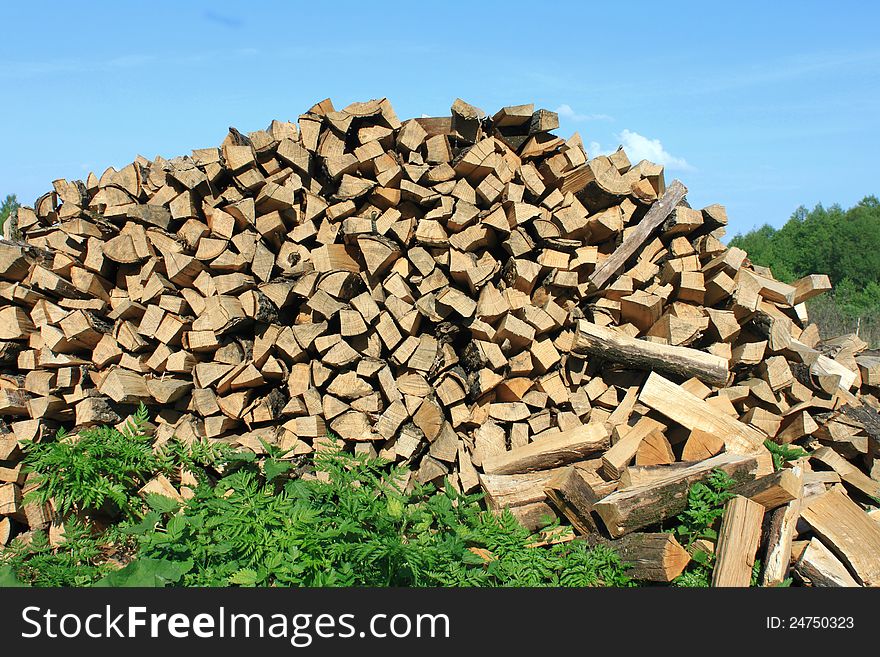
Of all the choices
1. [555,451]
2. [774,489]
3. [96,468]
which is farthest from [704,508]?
[96,468]

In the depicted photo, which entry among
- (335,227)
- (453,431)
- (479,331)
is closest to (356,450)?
(453,431)

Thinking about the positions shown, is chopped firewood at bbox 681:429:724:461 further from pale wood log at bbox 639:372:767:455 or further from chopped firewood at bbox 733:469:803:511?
chopped firewood at bbox 733:469:803:511

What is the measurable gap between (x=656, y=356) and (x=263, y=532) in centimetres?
Answer: 240

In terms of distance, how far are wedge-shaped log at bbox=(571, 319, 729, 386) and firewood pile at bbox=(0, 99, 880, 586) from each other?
0.01 meters

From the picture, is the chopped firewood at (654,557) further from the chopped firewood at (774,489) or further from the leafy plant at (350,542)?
the chopped firewood at (774,489)

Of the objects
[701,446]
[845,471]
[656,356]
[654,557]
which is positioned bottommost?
[654,557]

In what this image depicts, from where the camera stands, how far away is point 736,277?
4535 mm

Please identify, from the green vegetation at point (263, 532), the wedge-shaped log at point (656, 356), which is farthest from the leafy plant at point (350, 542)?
the wedge-shaped log at point (656, 356)

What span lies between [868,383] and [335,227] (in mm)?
3888

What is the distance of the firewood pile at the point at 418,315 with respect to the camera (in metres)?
4.04

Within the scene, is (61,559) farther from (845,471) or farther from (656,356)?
(845,471)

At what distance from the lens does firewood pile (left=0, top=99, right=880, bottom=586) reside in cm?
404

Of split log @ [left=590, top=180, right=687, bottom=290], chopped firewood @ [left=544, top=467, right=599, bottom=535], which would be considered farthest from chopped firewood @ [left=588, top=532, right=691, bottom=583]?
split log @ [left=590, top=180, right=687, bottom=290]

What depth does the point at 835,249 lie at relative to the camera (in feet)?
119
